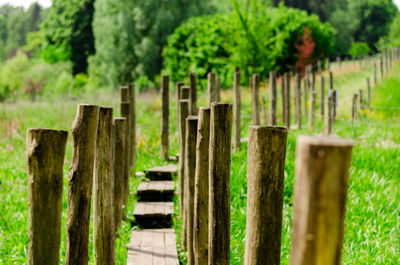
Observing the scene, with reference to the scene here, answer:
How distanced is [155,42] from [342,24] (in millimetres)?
28717

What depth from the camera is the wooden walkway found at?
3.96 m

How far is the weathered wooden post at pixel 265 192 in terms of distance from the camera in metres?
1.86

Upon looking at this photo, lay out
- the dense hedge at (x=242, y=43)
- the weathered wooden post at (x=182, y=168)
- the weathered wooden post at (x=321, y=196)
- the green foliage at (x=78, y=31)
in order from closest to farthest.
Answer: the weathered wooden post at (x=321, y=196), the weathered wooden post at (x=182, y=168), the dense hedge at (x=242, y=43), the green foliage at (x=78, y=31)

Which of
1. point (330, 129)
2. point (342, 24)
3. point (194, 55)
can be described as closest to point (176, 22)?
point (194, 55)

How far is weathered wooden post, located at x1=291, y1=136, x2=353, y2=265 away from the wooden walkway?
2697mm

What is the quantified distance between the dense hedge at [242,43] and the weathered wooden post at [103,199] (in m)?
11.2

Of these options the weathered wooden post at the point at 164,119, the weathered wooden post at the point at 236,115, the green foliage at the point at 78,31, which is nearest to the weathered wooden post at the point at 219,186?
the weathered wooden post at the point at 236,115

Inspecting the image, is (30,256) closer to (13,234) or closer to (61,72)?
(13,234)

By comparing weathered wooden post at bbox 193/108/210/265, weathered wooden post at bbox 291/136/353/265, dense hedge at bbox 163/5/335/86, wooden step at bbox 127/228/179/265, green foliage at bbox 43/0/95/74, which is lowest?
wooden step at bbox 127/228/179/265

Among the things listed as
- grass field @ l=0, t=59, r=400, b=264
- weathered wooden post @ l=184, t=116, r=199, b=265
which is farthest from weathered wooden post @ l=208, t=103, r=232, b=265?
grass field @ l=0, t=59, r=400, b=264

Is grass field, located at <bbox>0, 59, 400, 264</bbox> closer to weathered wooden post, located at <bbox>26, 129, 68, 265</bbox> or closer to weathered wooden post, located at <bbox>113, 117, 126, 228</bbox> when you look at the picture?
weathered wooden post, located at <bbox>113, 117, 126, 228</bbox>

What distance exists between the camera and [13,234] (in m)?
4.30

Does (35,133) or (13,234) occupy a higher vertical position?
(35,133)

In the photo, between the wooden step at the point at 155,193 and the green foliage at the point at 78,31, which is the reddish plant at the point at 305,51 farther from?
the green foliage at the point at 78,31
